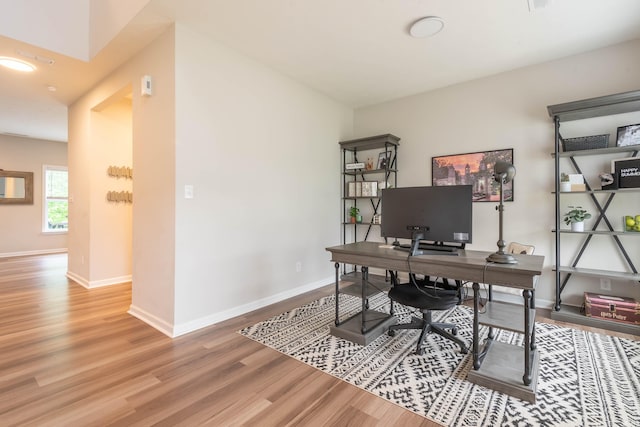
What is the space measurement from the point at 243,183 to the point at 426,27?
224 centimetres

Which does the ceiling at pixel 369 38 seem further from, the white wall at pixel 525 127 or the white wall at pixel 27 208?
the white wall at pixel 27 208

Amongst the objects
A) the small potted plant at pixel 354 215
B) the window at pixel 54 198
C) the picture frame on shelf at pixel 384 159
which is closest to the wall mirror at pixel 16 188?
the window at pixel 54 198

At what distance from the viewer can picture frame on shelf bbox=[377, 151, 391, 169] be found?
4223mm

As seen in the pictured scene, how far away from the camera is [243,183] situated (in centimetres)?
318

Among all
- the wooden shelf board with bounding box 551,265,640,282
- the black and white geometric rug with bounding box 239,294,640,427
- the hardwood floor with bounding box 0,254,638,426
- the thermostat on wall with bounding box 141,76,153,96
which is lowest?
the hardwood floor with bounding box 0,254,638,426

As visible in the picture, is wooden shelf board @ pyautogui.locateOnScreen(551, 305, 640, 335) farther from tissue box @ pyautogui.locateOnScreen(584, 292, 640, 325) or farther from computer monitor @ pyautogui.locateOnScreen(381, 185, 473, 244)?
computer monitor @ pyautogui.locateOnScreen(381, 185, 473, 244)

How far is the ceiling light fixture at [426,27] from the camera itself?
255 centimetres

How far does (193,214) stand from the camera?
273cm

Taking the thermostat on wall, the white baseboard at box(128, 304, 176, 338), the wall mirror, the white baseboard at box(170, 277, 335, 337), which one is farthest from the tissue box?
the wall mirror

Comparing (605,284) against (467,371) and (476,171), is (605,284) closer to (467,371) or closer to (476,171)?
(476,171)

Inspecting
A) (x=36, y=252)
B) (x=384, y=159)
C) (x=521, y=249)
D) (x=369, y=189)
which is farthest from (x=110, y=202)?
(x=521, y=249)

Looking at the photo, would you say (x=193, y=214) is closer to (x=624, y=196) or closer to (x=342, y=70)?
(x=342, y=70)

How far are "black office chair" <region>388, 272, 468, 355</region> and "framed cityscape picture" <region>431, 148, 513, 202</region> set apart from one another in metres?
1.71

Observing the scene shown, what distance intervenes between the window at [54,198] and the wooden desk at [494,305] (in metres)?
8.04
